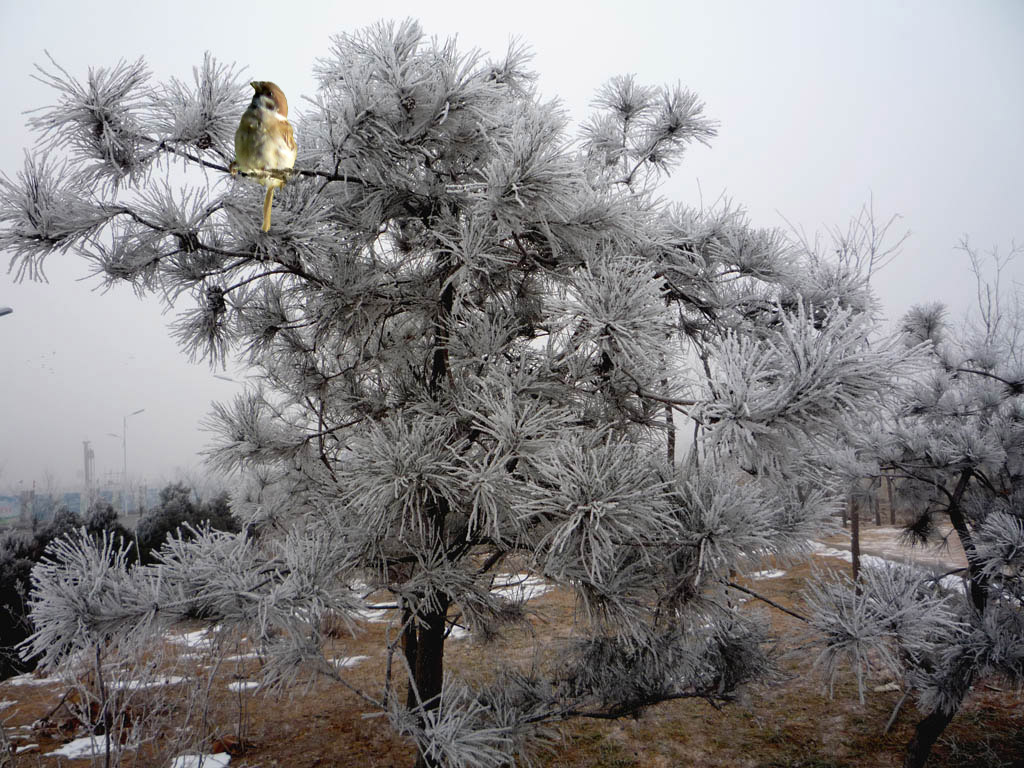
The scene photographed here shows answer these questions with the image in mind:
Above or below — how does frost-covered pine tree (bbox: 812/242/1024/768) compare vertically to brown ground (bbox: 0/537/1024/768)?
above

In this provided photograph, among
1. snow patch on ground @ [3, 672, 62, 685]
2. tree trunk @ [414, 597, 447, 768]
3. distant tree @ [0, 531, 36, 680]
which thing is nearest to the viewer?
tree trunk @ [414, 597, 447, 768]

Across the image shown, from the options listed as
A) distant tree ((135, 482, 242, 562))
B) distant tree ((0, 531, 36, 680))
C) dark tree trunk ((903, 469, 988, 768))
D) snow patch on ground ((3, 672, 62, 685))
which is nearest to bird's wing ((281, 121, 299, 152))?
dark tree trunk ((903, 469, 988, 768))

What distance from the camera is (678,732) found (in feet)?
10.7

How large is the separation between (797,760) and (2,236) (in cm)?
383

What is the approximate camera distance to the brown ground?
9.63ft

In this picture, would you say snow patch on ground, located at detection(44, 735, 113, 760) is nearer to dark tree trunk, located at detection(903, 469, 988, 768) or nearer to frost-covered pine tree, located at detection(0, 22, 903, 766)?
frost-covered pine tree, located at detection(0, 22, 903, 766)

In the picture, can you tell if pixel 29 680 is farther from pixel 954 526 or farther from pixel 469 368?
pixel 954 526

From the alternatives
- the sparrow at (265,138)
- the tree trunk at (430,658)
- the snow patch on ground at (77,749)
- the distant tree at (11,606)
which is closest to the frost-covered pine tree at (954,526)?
the tree trunk at (430,658)

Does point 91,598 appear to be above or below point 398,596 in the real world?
above

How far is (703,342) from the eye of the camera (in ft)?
6.37

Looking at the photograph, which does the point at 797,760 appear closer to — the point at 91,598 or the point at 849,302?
the point at 849,302

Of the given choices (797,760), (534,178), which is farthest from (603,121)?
(797,760)

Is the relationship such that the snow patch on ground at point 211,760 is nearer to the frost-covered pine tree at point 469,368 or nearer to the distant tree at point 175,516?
the frost-covered pine tree at point 469,368

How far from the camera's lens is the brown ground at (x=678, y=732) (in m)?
2.94
